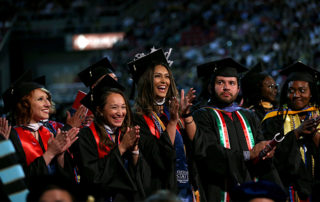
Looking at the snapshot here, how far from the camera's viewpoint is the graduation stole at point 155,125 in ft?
14.7

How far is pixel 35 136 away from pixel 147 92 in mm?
1134

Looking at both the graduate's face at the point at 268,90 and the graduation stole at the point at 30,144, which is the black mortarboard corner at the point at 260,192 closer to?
the graduation stole at the point at 30,144

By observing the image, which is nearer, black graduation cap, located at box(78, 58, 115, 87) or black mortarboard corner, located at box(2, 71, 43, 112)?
black mortarboard corner, located at box(2, 71, 43, 112)

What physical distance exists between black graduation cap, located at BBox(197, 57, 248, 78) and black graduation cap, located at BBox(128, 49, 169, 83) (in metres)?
0.52

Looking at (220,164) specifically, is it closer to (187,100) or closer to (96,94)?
(187,100)

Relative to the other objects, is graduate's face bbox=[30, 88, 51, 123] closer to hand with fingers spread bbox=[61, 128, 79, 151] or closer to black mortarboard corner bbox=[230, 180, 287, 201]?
hand with fingers spread bbox=[61, 128, 79, 151]

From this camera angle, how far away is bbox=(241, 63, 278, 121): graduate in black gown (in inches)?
241

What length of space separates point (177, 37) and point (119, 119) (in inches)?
579

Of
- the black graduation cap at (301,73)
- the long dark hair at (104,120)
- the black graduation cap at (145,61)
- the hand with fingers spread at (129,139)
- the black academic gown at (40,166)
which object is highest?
the black graduation cap at (145,61)

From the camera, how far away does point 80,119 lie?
16.7 feet

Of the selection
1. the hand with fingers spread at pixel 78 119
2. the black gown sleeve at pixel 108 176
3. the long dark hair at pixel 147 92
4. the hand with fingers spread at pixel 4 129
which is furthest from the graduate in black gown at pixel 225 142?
the hand with fingers spread at pixel 4 129

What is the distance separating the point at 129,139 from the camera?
13.4 feet

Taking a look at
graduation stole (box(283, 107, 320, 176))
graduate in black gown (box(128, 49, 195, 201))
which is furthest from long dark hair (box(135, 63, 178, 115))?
graduation stole (box(283, 107, 320, 176))

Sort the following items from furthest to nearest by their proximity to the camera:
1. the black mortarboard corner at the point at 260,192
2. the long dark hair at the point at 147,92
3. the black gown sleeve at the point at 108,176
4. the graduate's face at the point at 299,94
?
1. the graduate's face at the point at 299,94
2. the long dark hair at the point at 147,92
3. the black gown sleeve at the point at 108,176
4. the black mortarboard corner at the point at 260,192
